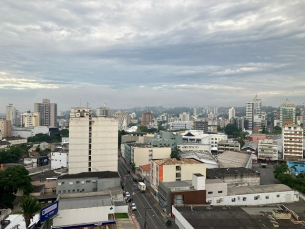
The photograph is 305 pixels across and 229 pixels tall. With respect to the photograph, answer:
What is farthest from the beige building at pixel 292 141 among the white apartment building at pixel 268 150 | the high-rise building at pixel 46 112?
the high-rise building at pixel 46 112

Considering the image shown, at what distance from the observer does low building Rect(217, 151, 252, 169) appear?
4531 cm

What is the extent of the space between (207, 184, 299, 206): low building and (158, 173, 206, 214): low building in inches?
87.0

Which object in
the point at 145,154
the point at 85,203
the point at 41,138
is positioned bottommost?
the point at 41,138

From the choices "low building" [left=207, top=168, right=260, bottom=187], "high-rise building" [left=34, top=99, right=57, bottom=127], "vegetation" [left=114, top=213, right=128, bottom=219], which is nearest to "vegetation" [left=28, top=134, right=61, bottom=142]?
"high-rise building" [left=34, top=99, right=57, bottom=127]

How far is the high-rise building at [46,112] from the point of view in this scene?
439ft

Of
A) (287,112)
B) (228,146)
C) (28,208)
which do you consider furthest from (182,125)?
(28,208)

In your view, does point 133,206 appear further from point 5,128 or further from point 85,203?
point 5,128

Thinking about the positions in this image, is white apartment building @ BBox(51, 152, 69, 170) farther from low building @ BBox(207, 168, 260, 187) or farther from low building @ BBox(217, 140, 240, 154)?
low building @ BBox(217, 140, 240, 154)

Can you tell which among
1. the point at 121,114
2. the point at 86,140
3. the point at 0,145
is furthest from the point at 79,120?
the point at 121,114

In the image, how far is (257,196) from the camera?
96.4 ft

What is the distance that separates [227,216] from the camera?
67.2 feet

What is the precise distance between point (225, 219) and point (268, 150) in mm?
43816

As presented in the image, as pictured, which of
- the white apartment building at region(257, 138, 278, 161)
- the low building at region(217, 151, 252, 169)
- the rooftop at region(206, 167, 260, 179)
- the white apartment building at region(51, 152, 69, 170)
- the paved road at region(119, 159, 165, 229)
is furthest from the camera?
the white apartment building at region(257, 138, 278, 161)

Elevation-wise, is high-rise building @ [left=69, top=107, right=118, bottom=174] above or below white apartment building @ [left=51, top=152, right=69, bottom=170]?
above
